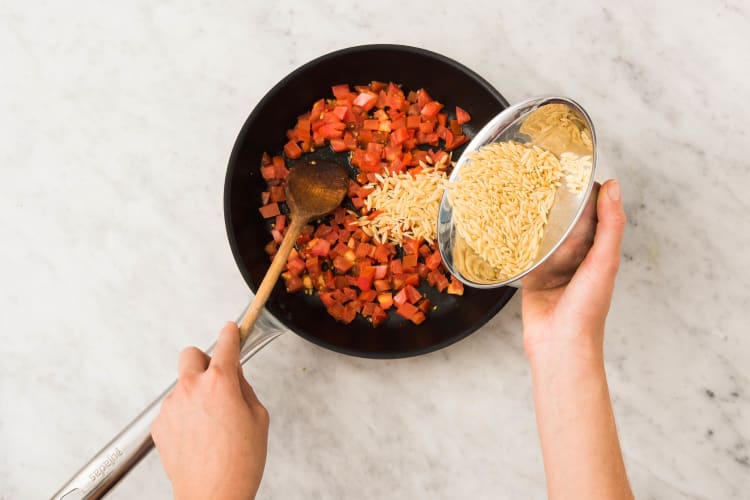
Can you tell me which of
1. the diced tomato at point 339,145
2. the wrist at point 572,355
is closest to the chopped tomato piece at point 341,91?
the diced tomato at point 339,145

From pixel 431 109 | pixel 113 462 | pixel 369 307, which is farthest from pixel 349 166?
pixel 113 462

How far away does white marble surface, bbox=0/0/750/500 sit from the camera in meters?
1.43

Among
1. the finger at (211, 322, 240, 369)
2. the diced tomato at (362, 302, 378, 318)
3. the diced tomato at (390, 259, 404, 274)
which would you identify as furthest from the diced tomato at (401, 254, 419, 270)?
the finger at (211, 322, 240, 369)

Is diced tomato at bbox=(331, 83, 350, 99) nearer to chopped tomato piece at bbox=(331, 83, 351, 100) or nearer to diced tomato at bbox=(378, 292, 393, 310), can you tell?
chopped tomato piece at bbox=(331, 83, 351, 100)

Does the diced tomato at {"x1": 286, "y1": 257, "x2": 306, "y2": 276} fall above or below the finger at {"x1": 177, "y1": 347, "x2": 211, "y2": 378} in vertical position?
below

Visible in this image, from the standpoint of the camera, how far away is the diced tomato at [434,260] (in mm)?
1397

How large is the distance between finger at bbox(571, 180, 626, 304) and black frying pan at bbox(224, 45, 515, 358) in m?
0.30

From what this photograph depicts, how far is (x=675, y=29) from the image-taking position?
1480mm

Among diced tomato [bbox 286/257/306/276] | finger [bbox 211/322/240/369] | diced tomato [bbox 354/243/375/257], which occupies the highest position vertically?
finger [bbox 211/322/240/369]

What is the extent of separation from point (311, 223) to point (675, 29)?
99 cm

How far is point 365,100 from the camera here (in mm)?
1433

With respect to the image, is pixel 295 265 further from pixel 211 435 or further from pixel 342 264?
pixel 211 435

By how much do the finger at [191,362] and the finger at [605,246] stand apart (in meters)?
0.69

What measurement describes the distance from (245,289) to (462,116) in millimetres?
661
